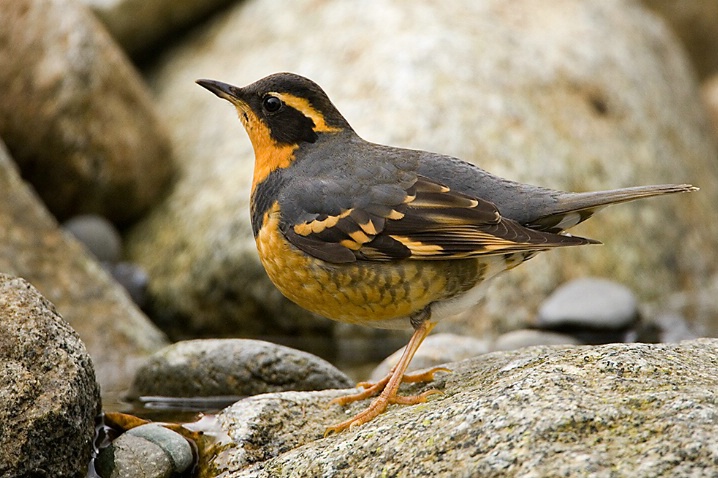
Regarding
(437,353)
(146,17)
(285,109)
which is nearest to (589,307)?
(437,353)

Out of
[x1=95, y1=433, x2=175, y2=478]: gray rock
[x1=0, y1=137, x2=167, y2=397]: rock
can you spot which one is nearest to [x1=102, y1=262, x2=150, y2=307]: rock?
[x1=0, y1=137, x2=167, y2=397]: rock

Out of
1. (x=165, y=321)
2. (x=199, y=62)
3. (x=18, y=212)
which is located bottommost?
(x=165, y=321)

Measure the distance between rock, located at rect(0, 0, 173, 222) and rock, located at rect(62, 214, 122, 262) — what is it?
0.23m

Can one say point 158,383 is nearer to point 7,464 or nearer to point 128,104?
point 7,464

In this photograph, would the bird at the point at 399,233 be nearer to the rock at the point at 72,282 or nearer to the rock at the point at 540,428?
the rock at the point at 540,428

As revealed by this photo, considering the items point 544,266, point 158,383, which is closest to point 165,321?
point 158,383

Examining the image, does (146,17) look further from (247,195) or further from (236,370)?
(236,370)

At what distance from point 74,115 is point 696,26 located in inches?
405

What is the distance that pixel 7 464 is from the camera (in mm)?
4336

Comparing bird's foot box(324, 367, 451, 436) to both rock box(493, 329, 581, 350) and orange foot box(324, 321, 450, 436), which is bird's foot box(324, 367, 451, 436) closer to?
orange foot box(324, 321, 450, 436)

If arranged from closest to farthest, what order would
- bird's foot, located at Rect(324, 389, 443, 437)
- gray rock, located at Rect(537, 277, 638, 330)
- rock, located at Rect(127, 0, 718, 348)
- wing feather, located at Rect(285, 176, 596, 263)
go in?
1. bird's foot, located at Rect(324, 389, 443, 437)
2. wing feather, located at Rect(285, 176, 596, 263)
3. gray rock, located at Rect(537, 277, 638, 330)
4. rock, located at Rect(127, 0, 718, 348)

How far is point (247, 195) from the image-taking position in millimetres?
9141

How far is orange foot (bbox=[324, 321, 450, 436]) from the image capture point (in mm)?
4827

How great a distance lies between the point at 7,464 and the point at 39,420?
0.75ft
